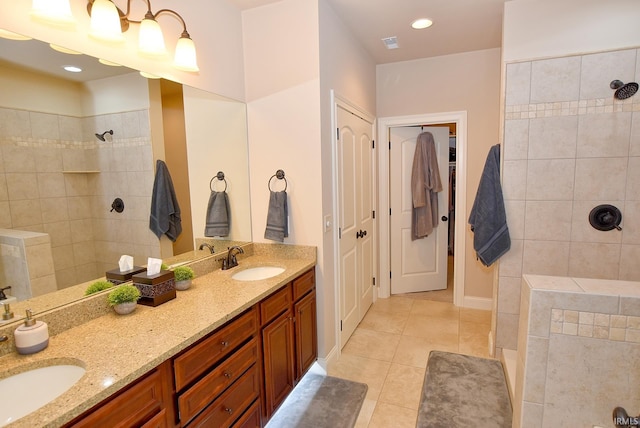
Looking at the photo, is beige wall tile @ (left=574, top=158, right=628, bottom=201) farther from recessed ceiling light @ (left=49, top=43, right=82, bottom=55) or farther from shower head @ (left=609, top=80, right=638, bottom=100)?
recessed ceiling light @ (left=49, top=43, right=82, bottom=55)

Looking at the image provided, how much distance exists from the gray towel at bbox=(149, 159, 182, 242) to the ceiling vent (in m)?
2.28

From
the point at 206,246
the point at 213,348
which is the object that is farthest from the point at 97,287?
the point at 206,246

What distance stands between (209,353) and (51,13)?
1490 mm

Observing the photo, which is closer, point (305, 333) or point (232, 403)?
point (232, 403)

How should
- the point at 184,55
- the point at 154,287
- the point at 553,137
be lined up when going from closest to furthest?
the point at 154,287, the point at 184,55, the point at 553,137

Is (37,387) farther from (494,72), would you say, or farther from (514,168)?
(494,72)

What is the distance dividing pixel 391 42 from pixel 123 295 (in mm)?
2965

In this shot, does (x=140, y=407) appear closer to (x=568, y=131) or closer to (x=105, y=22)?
(x=105, y=22)

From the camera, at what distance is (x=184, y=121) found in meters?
2.13

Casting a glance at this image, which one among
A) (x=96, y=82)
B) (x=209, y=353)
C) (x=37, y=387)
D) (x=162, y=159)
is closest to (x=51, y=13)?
(x=96, y=82)

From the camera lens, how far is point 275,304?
1967 millimetres

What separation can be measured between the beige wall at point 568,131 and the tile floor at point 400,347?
98cm

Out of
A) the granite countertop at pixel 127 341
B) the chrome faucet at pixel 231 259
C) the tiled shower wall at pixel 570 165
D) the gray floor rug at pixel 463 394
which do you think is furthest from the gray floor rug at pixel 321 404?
the tiled shower wall at pixel 570 165

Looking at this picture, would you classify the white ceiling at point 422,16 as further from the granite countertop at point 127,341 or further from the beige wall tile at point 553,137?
the granite countertop at point 127,341
